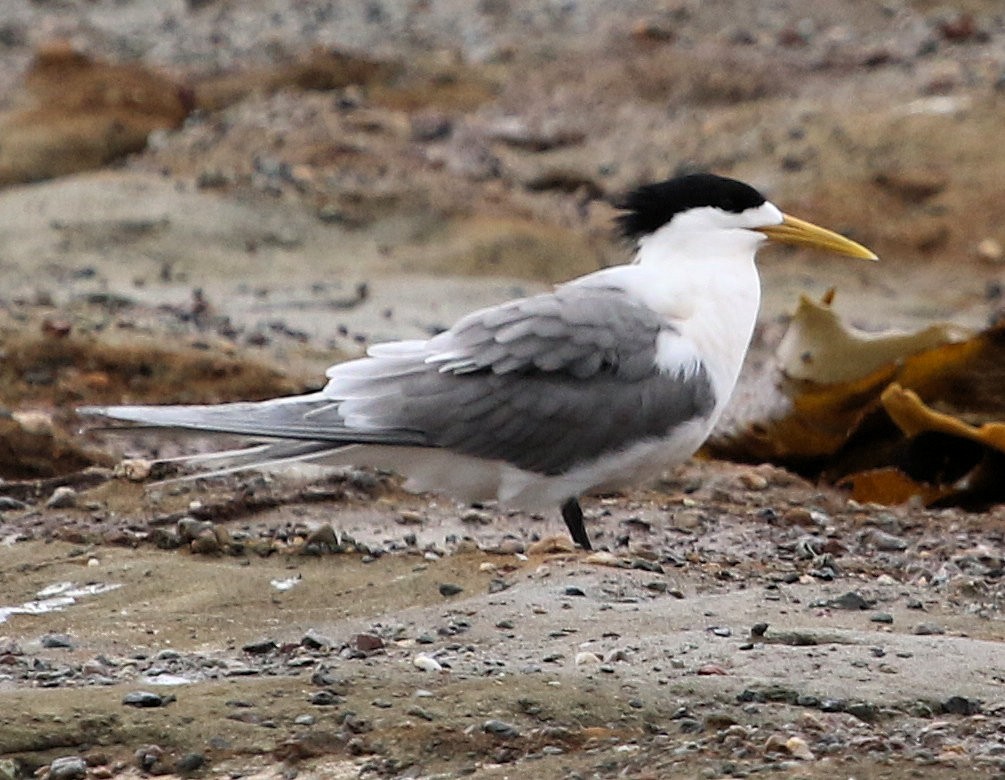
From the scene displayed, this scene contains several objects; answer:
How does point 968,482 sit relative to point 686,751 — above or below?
below

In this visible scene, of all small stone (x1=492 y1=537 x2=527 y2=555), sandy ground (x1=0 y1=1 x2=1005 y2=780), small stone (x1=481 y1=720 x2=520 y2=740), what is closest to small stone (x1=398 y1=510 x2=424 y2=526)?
sandy ground (x1=0 y1=1 x2=1005 y2=780)

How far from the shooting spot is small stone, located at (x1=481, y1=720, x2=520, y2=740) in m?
3.81

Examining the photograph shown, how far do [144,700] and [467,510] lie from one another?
2336 millimetres

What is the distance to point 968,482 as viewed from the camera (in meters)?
6.54

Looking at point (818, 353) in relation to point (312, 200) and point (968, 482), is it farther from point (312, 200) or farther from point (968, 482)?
point (312, 200)

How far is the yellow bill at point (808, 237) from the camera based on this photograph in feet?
20.3

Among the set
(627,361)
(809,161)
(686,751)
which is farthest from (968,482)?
(809,161)

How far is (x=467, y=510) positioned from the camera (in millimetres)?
6223

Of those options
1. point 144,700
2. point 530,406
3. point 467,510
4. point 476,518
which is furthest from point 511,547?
point 144,700

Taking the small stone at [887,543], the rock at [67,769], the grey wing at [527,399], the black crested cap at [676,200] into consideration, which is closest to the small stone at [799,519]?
the small stone at [887,543]

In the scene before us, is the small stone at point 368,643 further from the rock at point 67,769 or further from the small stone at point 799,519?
the small stone at point 799,519

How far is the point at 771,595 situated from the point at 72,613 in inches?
64.0

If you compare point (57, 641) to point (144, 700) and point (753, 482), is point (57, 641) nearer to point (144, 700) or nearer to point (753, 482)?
point (144, 700)

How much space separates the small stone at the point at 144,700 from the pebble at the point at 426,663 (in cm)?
52
